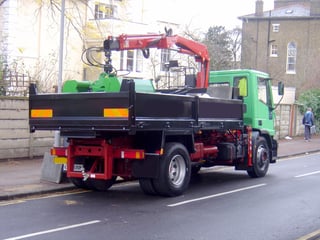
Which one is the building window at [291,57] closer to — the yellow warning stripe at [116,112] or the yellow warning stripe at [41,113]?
the yellow warning stripe at [41,113]

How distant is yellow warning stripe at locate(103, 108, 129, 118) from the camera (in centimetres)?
1040

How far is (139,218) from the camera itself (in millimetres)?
9570

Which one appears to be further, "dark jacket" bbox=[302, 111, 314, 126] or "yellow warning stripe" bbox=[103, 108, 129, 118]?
"dark jacket" bbox=[302, 111, 314, 126]

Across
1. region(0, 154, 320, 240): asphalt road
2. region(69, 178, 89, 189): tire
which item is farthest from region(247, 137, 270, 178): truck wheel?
region(69, 178, 89, 189): tire

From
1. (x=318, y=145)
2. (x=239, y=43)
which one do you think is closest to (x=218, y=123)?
(x=318, y=145)

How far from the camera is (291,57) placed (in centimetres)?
5131

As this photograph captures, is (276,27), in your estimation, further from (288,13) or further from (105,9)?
(105,9)

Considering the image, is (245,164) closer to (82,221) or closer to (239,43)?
(82,221)

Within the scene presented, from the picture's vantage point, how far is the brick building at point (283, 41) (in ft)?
164

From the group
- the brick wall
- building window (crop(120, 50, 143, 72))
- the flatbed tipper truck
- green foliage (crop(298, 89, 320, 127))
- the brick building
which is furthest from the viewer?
the brick building

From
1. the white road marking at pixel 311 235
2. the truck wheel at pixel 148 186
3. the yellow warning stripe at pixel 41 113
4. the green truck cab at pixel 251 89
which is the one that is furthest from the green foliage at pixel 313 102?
the white road marking at pixel 311 235

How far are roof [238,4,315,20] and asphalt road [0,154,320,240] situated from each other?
39.5 metres

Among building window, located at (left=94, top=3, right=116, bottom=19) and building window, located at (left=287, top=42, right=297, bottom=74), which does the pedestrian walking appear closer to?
building window, located at (left=94, top=3, right=116, bottom=19)

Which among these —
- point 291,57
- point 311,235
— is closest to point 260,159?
point 311,235
